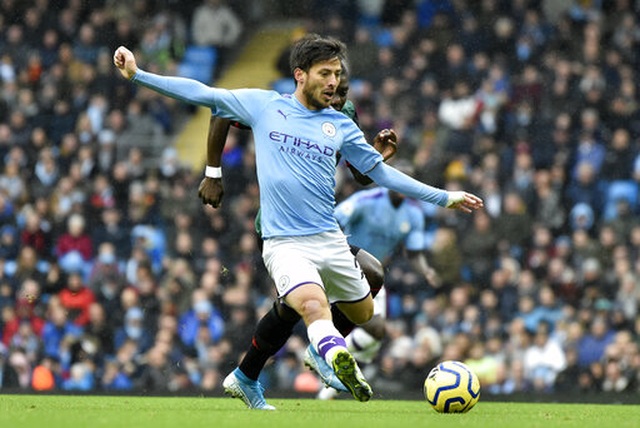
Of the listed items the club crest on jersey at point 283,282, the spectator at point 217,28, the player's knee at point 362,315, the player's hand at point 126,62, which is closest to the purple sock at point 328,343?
Result: the club crest on jersey at point 283,282

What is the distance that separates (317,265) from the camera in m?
8.05

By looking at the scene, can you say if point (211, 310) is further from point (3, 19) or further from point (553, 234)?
point (3, 19)

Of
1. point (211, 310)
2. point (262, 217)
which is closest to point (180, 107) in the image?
point (211, 310)

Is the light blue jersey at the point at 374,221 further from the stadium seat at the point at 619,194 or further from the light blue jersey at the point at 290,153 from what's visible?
the stadium seat at the point at 619,194

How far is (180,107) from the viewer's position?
1941cm

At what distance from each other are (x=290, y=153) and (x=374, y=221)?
3.47 m

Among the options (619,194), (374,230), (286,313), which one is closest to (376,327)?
(374,230)

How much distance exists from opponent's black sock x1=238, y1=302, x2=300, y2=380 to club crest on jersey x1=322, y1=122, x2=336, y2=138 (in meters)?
1.11

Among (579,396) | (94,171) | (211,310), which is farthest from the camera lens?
(94,171)

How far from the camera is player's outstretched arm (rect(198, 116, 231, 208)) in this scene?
827 centimetres

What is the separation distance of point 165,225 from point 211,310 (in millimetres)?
1966

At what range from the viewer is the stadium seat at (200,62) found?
1973 cm

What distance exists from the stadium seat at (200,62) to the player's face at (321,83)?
11718 mm

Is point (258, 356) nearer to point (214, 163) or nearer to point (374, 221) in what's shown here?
point (214, 163)
